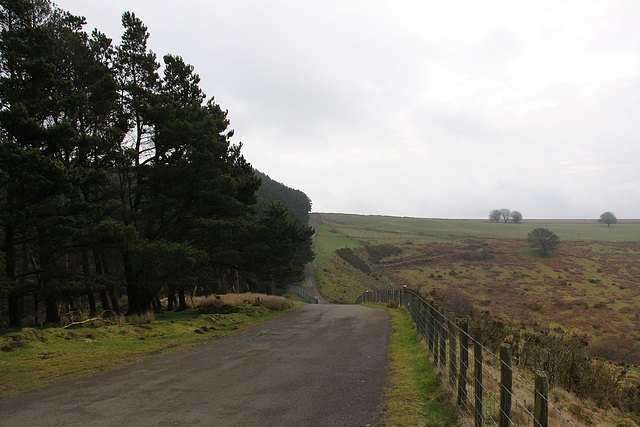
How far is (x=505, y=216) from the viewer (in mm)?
163875

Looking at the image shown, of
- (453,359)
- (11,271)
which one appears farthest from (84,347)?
(453,359)

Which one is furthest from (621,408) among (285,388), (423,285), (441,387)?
(423,285)

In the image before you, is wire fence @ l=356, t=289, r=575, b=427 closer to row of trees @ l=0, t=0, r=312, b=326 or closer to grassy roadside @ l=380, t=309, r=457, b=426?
grassy roadside @ l=380, t=309, r=457, b=426

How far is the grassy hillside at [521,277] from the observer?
3928cm

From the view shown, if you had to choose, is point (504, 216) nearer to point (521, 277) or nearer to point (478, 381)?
point (521, 277)

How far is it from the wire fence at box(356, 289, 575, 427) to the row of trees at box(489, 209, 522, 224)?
170 meters

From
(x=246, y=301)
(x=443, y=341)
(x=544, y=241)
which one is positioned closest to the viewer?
(x=443, y=341)

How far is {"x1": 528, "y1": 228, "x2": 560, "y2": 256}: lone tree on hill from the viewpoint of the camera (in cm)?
8162

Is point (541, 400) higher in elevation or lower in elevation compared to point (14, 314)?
higher

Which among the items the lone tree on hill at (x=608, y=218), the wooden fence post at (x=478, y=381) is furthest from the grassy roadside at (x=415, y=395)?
the lone tree on hill at (x=608, y=218)

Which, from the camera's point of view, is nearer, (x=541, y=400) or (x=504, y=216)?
(x=541, y=400)

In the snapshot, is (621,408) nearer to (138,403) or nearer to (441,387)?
(441,387)

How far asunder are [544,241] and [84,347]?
8962 cm

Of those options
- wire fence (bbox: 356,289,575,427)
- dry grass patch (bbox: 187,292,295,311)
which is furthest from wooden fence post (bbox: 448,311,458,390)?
dry grass patch (bbox: 187,292,295,311)
